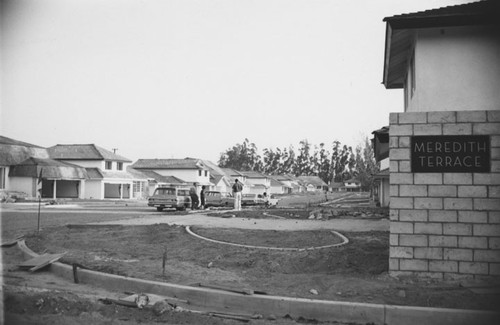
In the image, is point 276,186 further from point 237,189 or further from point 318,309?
point 318,309

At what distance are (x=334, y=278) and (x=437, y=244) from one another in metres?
1.87

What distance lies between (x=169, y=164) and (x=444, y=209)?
68.3m

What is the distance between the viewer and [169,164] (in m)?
73.3

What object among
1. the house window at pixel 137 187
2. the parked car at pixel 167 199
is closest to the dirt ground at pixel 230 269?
the parked car at pixel 167 199

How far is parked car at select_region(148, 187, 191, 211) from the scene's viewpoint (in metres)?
28.7

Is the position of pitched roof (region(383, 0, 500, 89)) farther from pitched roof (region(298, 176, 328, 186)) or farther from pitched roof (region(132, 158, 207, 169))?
pitched roof (region(298, 176, 328, 186))

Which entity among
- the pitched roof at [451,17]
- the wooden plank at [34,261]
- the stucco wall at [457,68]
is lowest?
the wooden plank at [34,261]

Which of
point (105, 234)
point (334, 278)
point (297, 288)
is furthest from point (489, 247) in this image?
point (105, 234)

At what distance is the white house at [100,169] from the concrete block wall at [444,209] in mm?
51351

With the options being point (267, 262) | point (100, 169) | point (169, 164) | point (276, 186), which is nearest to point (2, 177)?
point (100, 169)

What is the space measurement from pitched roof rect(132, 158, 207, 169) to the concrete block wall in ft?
A: 212

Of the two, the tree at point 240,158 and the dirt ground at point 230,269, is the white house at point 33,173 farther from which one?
→ the tree at point 240,158

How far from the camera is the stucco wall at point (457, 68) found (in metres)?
8.30

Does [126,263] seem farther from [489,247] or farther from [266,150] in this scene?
[266,150]
